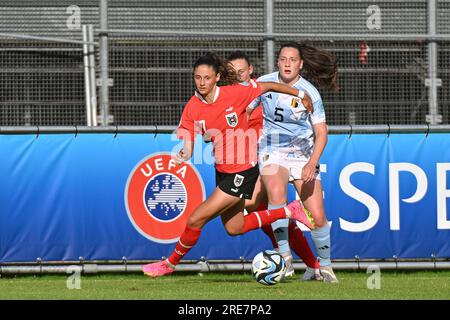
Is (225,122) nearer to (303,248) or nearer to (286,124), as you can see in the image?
(286,124)

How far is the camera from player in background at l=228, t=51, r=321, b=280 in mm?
10523

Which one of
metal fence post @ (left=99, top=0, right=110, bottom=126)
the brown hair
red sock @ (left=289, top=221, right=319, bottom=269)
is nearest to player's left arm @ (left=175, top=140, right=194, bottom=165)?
red sock @ (left=289, top=221, right=319, bottom=269)

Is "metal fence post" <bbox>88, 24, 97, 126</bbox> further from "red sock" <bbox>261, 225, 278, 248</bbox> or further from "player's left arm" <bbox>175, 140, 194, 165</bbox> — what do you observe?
"player's left arm" <bbox>175, 140, 194, 165</bbox>

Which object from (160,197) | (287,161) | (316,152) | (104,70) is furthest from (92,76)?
(316,152)

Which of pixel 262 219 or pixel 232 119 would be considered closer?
pixel 232 119

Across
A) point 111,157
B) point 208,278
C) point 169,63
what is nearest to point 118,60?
point 169,63

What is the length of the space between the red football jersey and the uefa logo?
162 centimetres

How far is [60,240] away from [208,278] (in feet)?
5.11

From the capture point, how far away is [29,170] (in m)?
11.4

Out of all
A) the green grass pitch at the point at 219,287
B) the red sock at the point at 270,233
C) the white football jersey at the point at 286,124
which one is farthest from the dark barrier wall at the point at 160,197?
the white football jersey at the point at 286,124

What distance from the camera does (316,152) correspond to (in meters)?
9.96

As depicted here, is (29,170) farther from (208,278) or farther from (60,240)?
(208,278)

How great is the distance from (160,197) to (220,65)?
81.8 inches

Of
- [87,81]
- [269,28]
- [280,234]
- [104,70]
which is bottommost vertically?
[280,234]
